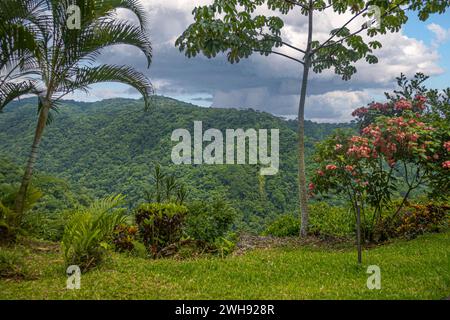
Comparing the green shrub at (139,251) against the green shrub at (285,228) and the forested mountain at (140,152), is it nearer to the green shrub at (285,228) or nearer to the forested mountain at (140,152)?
the green shrub at (285,228)

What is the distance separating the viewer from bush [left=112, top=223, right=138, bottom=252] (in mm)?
8758

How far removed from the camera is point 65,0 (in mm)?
9062

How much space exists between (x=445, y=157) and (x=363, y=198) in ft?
6.55

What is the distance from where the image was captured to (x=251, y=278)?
245 inches

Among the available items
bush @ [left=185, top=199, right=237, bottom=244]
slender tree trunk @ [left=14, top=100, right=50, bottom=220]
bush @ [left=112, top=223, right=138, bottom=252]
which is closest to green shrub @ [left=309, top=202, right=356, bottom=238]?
bush @ [left=185, top=199, right=237, bottom=244]

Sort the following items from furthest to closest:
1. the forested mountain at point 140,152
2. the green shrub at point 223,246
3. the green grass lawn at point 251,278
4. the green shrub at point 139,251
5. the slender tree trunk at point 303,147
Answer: the forested mountain at point 140,152 < the slender tree trunk at point 303,147 < the green shrub at point 223,246 < the green shrub at point 139,251 < the green grass lawn at point 251,278

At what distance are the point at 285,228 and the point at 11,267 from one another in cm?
783

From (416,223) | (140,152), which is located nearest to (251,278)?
(416,223)

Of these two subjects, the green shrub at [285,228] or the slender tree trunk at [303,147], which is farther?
the green shrub at [285,228]

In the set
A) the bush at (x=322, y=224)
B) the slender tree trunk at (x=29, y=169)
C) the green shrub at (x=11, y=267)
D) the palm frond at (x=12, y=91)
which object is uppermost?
the palm frond at (x=12, y=91)

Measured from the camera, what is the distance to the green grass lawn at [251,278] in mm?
5242

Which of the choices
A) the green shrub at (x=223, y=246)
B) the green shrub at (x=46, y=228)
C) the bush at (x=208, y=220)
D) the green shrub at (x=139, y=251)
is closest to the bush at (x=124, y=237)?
the green shrub at (x=139, y=251)

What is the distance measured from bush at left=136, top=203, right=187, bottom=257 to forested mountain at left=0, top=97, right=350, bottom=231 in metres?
10.7

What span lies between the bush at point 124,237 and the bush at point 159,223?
29cm
